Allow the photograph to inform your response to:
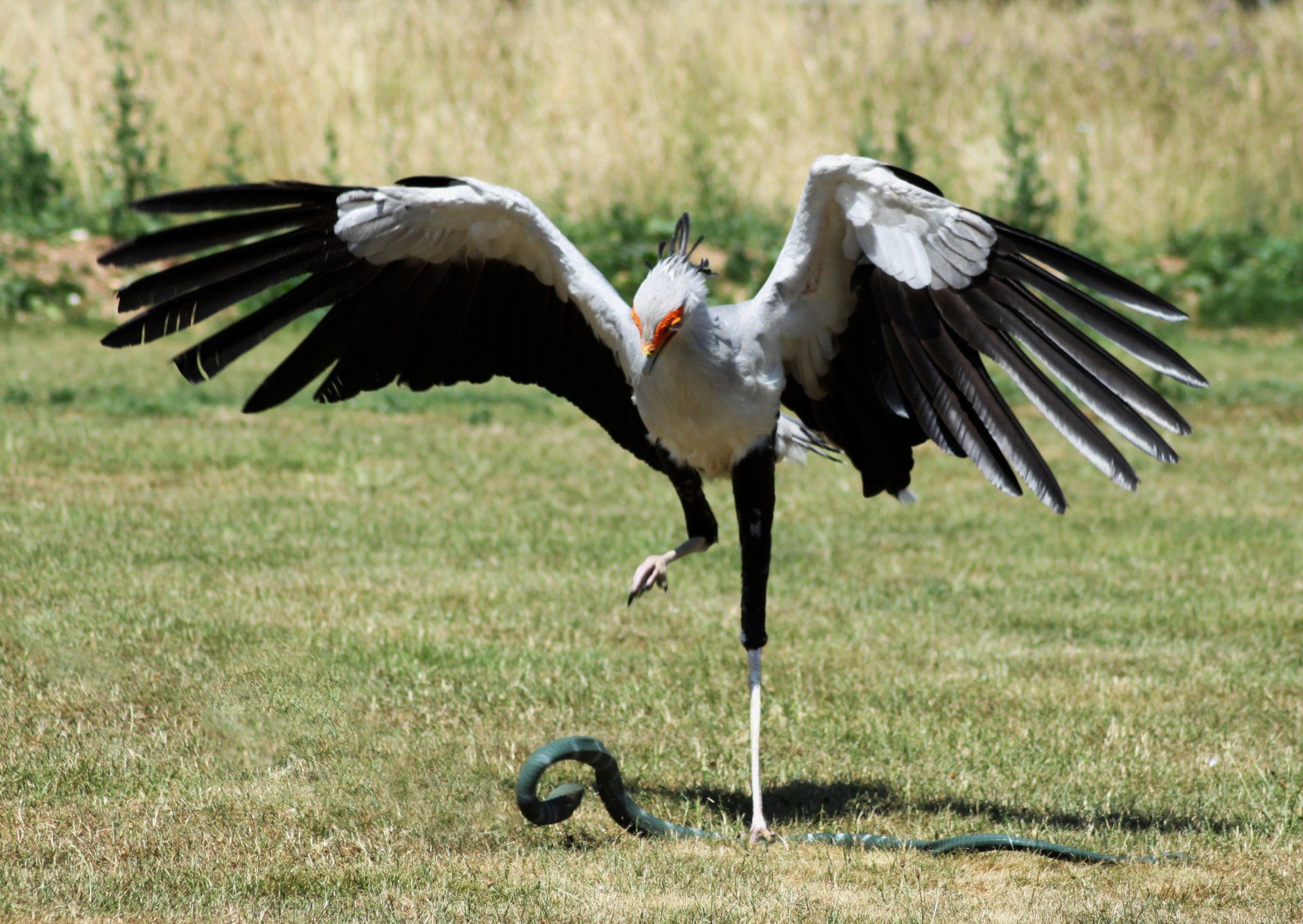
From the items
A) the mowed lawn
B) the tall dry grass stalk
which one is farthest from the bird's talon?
the tall dry grass stalk

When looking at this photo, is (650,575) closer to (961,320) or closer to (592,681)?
(592,681)

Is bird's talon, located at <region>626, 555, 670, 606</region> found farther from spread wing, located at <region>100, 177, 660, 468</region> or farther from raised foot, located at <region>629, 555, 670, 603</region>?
spread wing, located at <region>100, 177, 660, 468</region>

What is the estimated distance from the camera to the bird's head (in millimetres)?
4293

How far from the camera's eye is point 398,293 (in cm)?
509

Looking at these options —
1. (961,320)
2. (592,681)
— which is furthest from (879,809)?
(961,320)

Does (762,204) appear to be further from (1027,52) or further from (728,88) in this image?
(1027,52)

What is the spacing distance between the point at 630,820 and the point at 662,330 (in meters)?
1.40

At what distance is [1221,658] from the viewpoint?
6105 millimetres

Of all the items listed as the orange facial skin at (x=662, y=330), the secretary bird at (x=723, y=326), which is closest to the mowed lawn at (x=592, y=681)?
the secretary bird at (x=723, y=326)

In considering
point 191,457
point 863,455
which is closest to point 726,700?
point 863,455

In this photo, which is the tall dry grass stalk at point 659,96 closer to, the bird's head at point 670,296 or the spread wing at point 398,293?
the spread wing at point 398,293

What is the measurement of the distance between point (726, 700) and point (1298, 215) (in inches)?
488

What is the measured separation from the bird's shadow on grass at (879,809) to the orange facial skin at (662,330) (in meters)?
1.42

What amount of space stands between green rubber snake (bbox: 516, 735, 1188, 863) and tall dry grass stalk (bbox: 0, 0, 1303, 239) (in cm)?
1080
